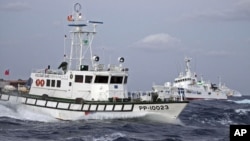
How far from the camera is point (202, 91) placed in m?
130

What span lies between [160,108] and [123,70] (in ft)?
17.5

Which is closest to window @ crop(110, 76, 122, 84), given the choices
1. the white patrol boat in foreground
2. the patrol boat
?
the patrol boat

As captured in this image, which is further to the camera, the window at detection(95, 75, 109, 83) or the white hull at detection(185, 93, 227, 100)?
the white hull at detection(185, 93, 227, 100)

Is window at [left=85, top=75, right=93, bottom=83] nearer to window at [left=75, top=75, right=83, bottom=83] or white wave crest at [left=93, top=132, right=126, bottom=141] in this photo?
window at [left=75, top=75, right=83, bottom=83]

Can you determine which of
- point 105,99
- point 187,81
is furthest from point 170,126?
point 187,81

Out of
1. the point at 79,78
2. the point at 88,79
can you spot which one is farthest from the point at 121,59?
the point at 79,78

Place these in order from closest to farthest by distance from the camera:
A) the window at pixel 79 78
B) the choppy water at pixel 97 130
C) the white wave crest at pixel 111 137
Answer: the white wave crest at pixel 111 137, the choppy water at pixel 97 130, the window at pixel 79 78

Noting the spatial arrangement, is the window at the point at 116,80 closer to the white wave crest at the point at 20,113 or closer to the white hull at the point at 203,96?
the white wave crest at the point at 20,113

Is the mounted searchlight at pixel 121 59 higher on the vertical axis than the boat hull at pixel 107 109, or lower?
higher

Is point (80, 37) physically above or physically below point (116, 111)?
above

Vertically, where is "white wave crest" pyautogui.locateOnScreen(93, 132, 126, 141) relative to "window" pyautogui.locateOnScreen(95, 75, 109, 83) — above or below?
below

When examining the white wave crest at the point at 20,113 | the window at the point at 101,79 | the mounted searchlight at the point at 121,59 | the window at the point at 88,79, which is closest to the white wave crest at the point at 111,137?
the white wave crest at the point at 20,113

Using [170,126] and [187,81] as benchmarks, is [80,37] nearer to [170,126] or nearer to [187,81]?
[170,126]

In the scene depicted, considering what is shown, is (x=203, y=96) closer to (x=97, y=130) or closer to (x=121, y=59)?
(x=121, y=59)
